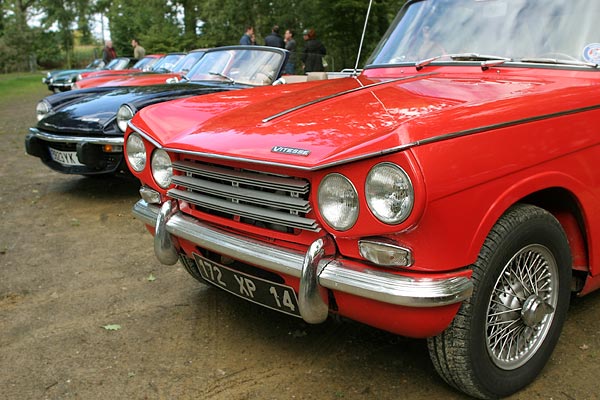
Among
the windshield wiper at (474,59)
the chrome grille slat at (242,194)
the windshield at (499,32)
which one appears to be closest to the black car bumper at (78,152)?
the windshield at (499,32)

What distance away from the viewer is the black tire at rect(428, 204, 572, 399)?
224cm

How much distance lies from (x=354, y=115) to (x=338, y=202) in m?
0.47

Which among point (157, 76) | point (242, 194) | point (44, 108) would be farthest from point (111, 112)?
point (242, 194)

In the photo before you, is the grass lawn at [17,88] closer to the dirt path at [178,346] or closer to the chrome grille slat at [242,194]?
the dirt path at [178,346]

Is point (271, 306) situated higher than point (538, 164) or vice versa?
point (538, 164)

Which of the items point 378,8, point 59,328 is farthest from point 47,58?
point 59,328

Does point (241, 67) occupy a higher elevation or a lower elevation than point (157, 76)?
higher

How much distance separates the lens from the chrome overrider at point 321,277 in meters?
2.06

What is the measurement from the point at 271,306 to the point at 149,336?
3.00 ft

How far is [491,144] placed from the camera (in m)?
2.18

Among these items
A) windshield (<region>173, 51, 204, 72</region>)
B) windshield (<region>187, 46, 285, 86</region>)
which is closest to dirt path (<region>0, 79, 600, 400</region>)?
windshield (<region>187, 46, 285, 86</region>)

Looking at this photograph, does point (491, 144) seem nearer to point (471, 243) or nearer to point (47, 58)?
point (471, 243)

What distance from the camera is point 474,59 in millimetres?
3207

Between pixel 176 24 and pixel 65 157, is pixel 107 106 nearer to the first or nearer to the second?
pixel 65 157
